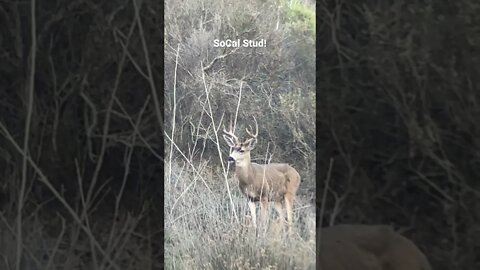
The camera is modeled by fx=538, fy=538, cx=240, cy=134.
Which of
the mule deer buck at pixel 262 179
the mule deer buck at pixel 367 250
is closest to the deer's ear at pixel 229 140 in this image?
the mule deer buck at pixel 262 179

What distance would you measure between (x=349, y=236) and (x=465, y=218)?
120 mm

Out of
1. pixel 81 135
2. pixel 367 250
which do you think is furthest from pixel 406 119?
pixel 81 135

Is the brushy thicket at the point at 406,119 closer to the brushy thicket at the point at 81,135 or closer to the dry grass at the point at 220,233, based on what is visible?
the dry grass at the point at 220,233

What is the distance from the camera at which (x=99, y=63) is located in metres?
0.58

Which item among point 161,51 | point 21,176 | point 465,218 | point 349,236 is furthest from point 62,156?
point 465,218

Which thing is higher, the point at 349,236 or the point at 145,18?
the point at 145,18

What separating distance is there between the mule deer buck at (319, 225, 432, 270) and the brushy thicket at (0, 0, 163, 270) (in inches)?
7.1

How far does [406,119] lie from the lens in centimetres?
56

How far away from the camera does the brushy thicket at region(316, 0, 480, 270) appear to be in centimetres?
55

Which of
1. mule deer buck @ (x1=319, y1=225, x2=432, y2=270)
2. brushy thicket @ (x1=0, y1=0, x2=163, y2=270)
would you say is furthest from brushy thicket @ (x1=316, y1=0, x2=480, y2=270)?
brushy thicket @ (x1=0, y1=0, x2=163, y2=270)

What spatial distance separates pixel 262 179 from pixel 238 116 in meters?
0.07

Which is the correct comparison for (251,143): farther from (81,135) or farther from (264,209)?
(81,135)

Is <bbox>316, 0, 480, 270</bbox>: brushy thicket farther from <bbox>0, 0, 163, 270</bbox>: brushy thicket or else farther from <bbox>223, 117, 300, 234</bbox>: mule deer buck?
<bbox>0, 0, 163, 270</bbox>: brushy thicket

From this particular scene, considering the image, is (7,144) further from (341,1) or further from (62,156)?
(341,1)
